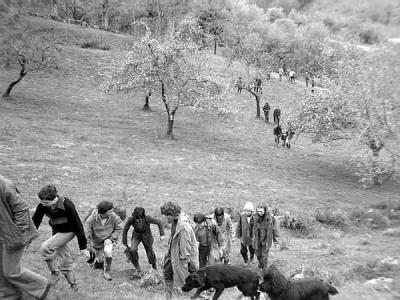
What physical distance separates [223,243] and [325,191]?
518 inches

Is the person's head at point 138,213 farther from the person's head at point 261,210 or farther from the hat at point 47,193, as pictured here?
the person's head at point 261,210

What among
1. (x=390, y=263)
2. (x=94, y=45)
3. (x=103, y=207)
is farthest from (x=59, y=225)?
(x=94, y=45)

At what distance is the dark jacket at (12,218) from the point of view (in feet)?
17.4

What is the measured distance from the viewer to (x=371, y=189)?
23219mm

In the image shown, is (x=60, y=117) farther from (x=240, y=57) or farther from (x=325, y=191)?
(x=240, y=57)

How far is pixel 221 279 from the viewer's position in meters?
7.53

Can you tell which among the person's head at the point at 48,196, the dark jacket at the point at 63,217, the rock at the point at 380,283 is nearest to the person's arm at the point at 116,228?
the dark jacket at the point at 63,217

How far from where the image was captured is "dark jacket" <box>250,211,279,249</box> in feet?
33.8

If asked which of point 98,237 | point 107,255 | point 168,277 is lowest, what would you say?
point 168,277

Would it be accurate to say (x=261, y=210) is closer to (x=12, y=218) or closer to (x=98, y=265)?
(x=98, y=265)

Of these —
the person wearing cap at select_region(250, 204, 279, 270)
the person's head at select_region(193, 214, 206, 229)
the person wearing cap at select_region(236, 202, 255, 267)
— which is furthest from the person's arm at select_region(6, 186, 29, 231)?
the person wearing cap at select_region(236, 202, 255, 267)

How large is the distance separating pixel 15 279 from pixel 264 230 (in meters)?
6.26

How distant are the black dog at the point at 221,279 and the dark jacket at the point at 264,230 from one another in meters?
2.68

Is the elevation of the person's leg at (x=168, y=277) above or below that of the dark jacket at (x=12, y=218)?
below
